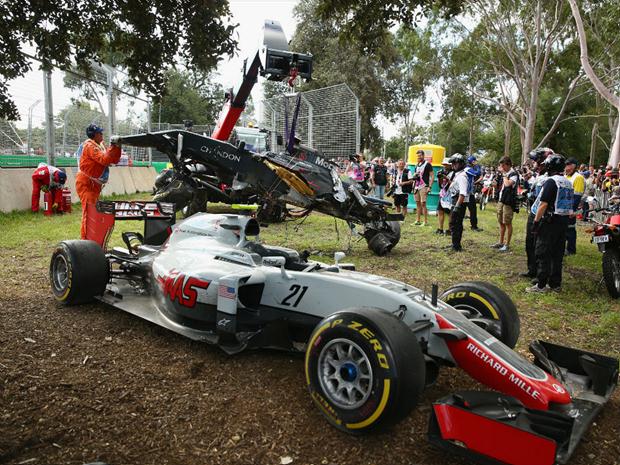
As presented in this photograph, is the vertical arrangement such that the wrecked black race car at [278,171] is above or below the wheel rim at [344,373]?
above

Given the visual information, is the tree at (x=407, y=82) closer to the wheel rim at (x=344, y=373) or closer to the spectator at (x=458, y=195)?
the spectator at (x=458, y=195)

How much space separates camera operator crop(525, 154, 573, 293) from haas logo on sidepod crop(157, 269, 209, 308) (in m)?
4.61

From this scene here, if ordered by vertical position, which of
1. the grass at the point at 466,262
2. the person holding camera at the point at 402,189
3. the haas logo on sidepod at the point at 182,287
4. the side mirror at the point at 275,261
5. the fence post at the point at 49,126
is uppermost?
the fence post at the point at 49,126

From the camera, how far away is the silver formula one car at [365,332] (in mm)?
2655

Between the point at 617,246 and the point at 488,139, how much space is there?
209 ft

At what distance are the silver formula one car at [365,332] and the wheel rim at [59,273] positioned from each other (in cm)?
2

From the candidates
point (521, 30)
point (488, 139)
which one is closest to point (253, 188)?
point (521, 30)

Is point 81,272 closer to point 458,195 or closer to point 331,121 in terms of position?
point 458,195

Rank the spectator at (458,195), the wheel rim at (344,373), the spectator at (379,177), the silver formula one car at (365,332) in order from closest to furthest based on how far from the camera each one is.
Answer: the silver formula one car at (365,332) → the wheel rim at (344,373) → the spectator at (458,195) → the spectator at (379,177)

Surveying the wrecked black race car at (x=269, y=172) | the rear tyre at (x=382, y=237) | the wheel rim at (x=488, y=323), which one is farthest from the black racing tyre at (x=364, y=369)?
the rear tyre at (x=382, y=237)

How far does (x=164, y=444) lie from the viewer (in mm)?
2904

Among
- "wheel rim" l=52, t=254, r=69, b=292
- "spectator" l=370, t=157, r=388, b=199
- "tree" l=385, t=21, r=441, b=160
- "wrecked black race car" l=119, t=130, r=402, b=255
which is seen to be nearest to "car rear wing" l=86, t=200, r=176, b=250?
"wheel rim" l=52, t=254, r=69, b=292

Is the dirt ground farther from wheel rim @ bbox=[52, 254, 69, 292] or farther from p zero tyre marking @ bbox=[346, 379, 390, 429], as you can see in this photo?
wheel rim @ bbox=[52, 254, 69, 292]

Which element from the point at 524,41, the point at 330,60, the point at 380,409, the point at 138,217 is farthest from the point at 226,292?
the point at 330,60
